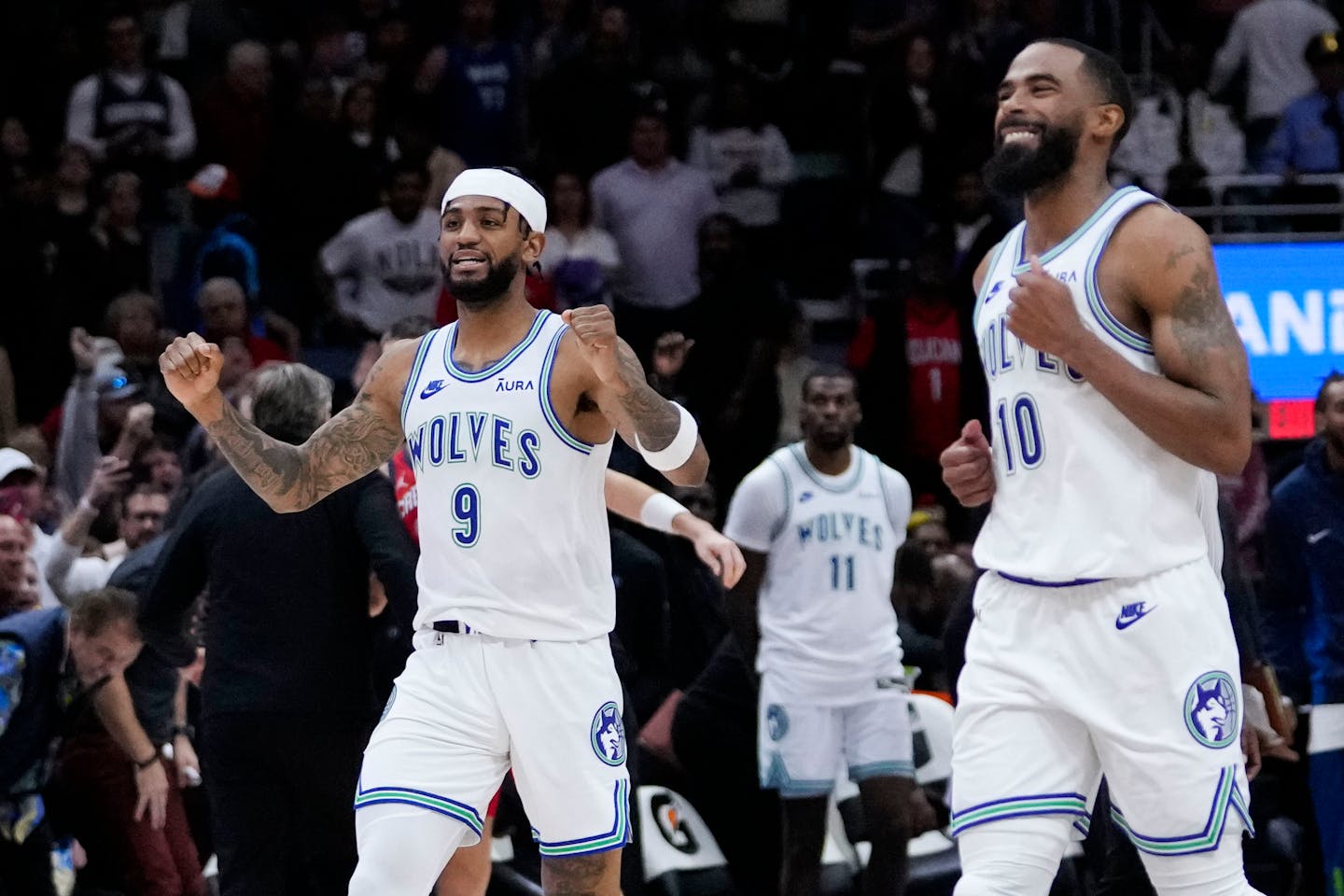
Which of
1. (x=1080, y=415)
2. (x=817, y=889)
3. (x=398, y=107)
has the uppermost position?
(x=398, y=107)

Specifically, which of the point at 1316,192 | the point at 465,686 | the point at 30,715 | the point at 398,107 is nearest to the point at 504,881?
the point at 30,715

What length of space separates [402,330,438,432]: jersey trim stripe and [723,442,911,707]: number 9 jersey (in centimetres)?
305

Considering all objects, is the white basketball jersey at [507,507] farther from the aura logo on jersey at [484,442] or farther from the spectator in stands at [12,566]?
the spectator in stands at [12,566]

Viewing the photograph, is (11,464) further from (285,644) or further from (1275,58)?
(1275,58)

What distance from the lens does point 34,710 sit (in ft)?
23.9

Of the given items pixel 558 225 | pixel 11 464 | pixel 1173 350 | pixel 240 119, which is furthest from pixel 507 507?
pixel 240 119

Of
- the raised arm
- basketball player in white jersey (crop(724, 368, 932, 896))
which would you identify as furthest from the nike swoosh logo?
basketball player in white jersey (crop(724, 368, 932, 896))

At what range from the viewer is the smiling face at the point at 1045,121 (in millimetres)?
4637

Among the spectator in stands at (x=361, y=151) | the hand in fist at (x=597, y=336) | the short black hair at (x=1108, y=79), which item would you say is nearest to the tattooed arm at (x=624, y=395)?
the hand in fist at (x=597, y=336)

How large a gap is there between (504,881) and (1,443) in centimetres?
432

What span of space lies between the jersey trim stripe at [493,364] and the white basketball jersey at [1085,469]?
143cm

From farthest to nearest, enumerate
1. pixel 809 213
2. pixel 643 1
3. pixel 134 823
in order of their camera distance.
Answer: pixel 643 1 < pixel 809 213 < pixel 134 823

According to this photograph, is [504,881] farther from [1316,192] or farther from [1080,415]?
[1316,192]

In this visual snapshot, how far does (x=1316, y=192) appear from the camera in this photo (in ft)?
44.7
